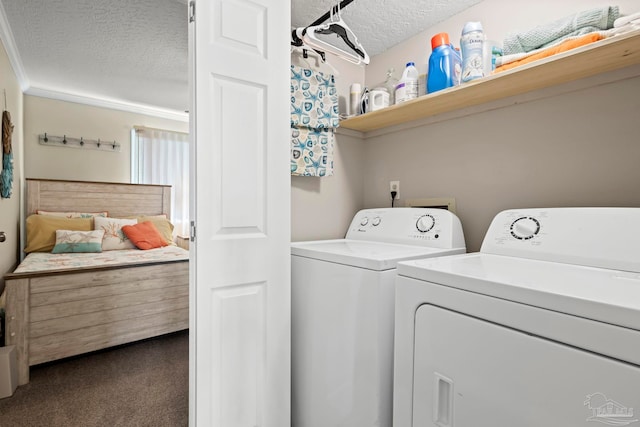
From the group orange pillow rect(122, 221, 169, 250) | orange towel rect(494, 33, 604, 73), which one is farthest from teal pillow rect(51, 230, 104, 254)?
orange towel rect(494, 33, 604, 73)

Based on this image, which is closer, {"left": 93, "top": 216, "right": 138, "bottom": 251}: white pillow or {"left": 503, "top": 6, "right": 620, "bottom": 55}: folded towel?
{"left": 503, "top": 6, "right": 620, "bottom": 55}: folded towel

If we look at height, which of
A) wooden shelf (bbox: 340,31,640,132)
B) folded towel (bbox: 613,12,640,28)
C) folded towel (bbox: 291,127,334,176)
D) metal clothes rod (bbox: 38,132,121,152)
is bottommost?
folded towel (bbox: 291,127,334,176)

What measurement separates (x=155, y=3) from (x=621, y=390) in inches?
109

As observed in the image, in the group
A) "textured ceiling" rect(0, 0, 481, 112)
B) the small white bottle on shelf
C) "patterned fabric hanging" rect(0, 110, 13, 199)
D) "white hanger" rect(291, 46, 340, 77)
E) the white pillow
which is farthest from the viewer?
the white pillow

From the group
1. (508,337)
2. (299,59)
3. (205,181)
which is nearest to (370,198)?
(299,59)

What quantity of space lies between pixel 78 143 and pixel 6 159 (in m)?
1.55

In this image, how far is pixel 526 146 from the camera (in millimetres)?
1400

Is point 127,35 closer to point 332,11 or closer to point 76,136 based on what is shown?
point 332,11

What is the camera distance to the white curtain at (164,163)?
4602 millimetres

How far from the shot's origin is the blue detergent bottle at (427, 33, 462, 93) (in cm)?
145

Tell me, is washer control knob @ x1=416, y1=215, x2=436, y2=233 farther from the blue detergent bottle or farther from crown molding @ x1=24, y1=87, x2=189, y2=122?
crown molding @ x1=24, y1=87, x2=189, y2=122

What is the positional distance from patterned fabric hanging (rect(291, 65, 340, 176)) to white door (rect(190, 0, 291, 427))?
295 millimetres

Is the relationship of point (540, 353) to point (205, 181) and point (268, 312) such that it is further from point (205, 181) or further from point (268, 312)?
point (205, 181)

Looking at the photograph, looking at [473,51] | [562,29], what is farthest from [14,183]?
[562,29]
